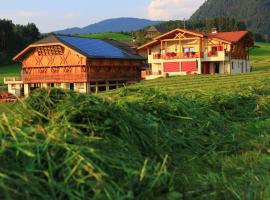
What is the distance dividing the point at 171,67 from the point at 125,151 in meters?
45.4

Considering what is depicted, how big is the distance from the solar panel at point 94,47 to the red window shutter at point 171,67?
16.1 feet

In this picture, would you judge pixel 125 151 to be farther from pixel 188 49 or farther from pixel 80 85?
pixel 188 49

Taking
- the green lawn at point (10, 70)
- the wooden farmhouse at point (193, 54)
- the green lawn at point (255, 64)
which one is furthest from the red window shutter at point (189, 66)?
the green lawn at point (10, 70)

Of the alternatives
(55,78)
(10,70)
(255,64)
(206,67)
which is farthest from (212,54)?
(10,70)

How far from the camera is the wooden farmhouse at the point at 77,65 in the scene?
1873 inches

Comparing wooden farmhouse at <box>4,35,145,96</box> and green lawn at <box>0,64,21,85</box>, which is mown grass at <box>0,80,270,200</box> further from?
green lawn at <box>0,64,21,85</box>

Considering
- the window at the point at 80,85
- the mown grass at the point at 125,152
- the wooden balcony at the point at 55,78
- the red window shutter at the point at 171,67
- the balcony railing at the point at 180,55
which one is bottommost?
the window at the point at 80,85

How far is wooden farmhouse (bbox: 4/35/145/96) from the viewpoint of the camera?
156 feet

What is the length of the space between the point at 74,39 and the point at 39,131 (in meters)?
47.1

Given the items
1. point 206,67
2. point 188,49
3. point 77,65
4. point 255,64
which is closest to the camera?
point 77,65

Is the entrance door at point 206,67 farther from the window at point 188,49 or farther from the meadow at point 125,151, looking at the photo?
the meadow at point 125,151

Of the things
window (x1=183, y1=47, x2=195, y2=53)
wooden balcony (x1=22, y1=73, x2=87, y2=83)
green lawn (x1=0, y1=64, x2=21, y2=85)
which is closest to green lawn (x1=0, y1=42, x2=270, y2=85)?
green lawn (x1=0, y1=64, x2=21, y2=85)

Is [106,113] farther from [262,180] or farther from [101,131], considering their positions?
[262,180]

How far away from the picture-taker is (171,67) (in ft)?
163
